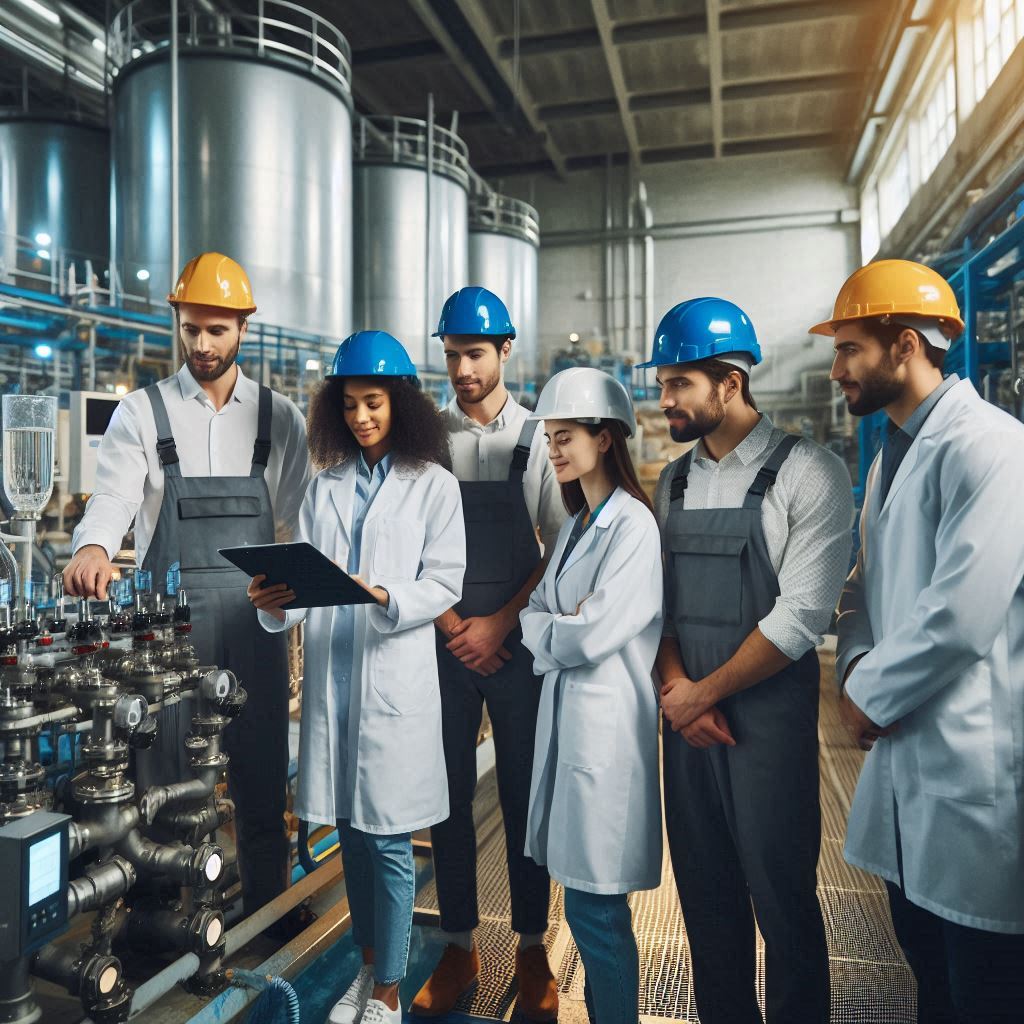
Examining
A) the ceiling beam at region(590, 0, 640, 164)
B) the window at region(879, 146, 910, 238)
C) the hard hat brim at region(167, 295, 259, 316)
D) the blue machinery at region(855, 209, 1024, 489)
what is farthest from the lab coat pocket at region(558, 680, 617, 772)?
the ceiling beam at region(590, 0, 640, 164)

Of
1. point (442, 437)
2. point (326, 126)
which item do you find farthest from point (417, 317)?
point (442, 437)

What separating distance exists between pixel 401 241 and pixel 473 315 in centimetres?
827

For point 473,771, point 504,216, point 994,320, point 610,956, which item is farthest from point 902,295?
point 504,216

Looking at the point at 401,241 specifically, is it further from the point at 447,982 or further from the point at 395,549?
the point at 447,982

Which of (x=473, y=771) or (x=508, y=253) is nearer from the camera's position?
(x=473, y=771)

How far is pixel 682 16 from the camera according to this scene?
9.42 metres

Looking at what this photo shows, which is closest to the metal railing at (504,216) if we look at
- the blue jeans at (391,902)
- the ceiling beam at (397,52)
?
the ceiling beam at (397,52)

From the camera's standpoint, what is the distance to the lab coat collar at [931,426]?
1.64 meters

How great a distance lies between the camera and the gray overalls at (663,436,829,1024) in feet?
5.91

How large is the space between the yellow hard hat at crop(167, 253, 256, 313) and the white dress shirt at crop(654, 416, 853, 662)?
145 cm

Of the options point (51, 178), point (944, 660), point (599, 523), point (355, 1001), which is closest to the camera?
point (944, 660)

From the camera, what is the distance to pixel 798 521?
72.9 inches

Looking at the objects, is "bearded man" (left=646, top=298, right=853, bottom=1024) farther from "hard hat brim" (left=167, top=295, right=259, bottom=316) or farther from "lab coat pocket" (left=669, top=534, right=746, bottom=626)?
"hard hat brim" (left=167, top=295, right=259, bottom=316)

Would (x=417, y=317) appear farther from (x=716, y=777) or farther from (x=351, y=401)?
(x=716, y=777)
